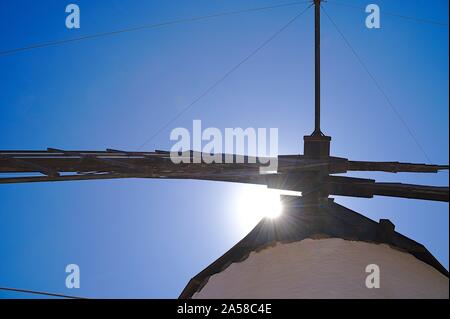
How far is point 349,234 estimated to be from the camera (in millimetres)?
4109

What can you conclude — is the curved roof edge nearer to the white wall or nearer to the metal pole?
the white wall

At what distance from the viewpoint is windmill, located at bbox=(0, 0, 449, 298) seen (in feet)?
12.0

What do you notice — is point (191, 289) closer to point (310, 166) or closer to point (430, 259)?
point (310, 166)

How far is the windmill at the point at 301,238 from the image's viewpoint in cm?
367

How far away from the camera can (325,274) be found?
12.5 ft

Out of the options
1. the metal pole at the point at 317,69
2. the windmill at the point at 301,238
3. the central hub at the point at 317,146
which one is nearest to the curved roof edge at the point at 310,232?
the windmill at the point at 301,238

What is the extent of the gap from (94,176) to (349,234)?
2789 millimetres

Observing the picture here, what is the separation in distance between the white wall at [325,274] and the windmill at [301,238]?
10 mm

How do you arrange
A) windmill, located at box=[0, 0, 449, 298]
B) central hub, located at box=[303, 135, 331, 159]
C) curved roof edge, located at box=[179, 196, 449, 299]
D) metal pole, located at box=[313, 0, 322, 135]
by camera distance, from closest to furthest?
1. windmill, located at box=[0, 0, 449, 298]
2. curved roof edge, located at box=[179, 196, 449, 299]
3. central hub, located at box=[303, 135, 331, 159]
4. metal pole, located at box=[313, 0, 322, 135]

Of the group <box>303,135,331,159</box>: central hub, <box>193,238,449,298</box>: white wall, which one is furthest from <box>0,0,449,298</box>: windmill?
<box>303,135,331,159</box>: central hub

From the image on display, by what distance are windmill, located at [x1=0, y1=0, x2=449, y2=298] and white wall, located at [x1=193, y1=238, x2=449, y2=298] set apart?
0.01 meters

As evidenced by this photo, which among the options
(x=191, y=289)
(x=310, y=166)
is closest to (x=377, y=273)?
(x=310, y=166)

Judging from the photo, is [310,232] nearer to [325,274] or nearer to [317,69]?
[325,274]
